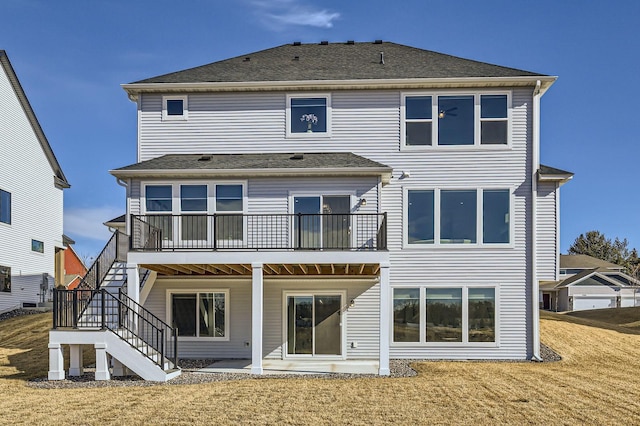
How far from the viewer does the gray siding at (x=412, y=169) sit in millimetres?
15977

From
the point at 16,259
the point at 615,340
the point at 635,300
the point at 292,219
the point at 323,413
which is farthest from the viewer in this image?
the point at 635,300

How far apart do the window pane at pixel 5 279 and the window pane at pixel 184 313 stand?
12.3 m

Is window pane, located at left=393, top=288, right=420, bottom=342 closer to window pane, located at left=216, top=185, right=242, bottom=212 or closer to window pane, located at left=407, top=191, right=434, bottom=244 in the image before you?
window pane, located at left=407, top=191, right=434, bottom=244

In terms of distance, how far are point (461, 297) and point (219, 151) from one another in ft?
27.3

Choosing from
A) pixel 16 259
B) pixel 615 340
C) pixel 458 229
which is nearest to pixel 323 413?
pixel 458 229

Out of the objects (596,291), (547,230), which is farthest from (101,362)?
(596,291)

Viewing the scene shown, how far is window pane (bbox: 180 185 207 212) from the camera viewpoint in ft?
51.1

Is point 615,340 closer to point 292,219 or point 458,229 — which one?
point 458,229

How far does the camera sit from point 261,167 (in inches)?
602

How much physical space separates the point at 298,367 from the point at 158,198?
6.02 meters

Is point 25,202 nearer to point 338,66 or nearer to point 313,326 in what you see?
point 338,66

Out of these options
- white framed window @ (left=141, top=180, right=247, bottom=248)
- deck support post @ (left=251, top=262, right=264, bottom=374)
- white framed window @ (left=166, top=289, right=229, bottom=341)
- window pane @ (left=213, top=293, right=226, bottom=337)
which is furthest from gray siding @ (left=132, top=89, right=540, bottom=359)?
white framed window @ (left=166, top=289, right=229, bottom=341)

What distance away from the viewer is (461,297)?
16031 millimetres

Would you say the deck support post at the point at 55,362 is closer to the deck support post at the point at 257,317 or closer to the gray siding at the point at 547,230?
the deck support post at the point at 257,317
